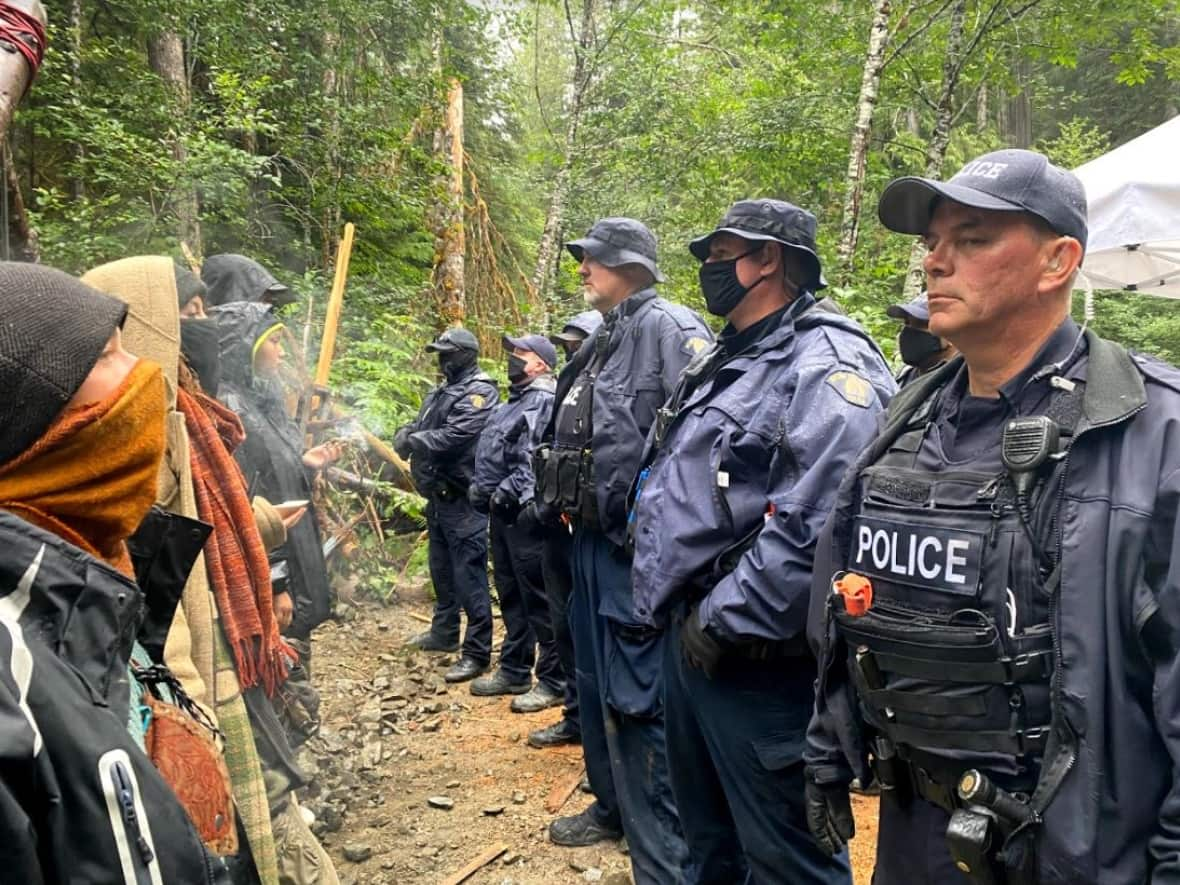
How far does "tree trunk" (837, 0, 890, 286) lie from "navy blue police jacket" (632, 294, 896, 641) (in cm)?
621

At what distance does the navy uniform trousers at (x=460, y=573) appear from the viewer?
20.6ft

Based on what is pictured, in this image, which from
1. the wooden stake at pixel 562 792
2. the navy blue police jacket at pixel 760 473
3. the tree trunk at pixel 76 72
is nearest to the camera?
the navy blue police jacket at pixel 760 473

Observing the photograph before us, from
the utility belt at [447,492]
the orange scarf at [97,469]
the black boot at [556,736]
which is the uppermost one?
the orange scarf at [97,469]

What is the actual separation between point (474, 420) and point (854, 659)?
5.06 meters

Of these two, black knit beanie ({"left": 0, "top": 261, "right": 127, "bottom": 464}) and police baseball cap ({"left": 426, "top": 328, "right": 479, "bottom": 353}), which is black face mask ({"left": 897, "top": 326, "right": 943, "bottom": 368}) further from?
police baseball cap ({"left": 426, "top": 328, "right": 479, "bottom": 353})

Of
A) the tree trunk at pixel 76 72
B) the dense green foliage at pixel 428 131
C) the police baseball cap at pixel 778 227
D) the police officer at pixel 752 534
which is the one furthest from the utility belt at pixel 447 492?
the tree trunk at pixel 76 72

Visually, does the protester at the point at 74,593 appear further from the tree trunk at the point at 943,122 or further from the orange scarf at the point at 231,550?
the tree trunk at the point at 943,122

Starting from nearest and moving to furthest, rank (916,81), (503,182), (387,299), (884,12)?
(884,12), (916,81), (387,299), (503,182)

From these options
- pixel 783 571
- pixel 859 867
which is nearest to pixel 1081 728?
pixel 783 571

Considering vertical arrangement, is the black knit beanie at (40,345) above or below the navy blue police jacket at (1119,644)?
above

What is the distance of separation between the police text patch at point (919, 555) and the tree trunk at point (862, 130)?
7261mm

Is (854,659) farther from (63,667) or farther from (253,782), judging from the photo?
(253,782)

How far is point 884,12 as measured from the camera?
312 inches

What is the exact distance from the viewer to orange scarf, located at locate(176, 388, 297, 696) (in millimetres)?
2520
